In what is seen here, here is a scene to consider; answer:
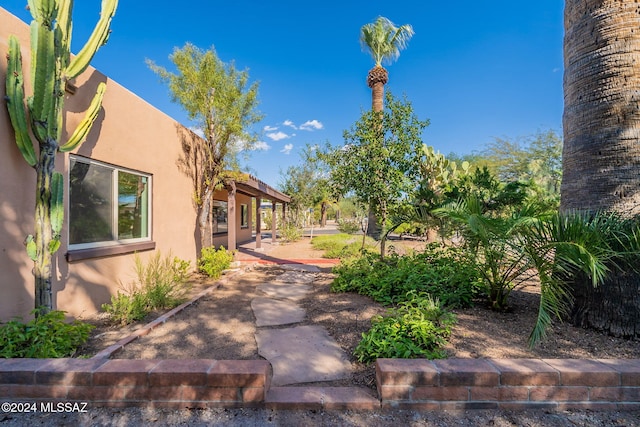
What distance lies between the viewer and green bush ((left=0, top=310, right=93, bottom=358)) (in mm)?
2318

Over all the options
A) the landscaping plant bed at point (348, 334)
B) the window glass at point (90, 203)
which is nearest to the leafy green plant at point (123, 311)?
the landscaping plant bed at point (348, 334)

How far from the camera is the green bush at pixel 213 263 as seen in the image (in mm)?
6105

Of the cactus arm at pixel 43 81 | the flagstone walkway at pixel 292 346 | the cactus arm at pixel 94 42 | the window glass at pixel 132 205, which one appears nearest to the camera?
the flagstone walkway at pixel 292 346

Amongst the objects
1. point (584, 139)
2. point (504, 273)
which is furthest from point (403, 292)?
point (584, 139)

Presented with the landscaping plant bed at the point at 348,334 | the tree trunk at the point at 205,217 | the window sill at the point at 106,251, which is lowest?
the landscaping plant bed at the point at 348,334

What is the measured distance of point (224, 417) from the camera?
1817 mm

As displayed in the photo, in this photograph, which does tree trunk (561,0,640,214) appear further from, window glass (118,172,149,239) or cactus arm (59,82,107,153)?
window glass (118,172,149,239)

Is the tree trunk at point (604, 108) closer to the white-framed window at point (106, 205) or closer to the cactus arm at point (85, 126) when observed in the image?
the cactus arm at point (85, 126)

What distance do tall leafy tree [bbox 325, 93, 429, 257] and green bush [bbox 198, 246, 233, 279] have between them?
3315 mm

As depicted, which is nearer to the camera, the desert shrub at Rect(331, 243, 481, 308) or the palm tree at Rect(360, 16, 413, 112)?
the desert shrub at Rect(331, 243, 481, 308)

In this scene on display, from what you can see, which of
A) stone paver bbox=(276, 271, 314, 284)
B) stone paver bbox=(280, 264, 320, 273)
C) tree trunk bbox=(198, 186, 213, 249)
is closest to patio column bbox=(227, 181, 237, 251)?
tree trunk bbox=(198, 186, 213, 249)

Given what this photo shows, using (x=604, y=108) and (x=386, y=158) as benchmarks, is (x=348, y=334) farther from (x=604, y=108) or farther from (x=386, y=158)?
(x=386, y=158)

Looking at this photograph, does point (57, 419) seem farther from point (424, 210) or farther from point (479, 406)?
point (424, 210)

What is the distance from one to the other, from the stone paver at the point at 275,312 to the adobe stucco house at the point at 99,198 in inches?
89.5
